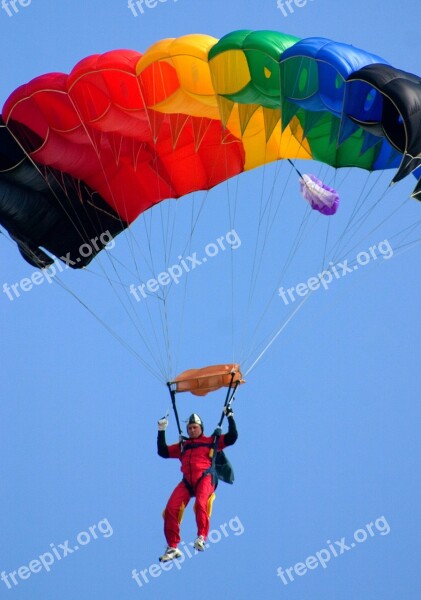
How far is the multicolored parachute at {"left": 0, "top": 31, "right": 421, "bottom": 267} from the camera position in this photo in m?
18.1

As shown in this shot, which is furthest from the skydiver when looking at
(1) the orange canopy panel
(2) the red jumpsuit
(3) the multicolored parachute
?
(3) the multicolored parachute

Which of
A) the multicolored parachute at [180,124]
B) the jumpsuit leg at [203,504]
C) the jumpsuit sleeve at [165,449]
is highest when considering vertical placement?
the multicolored parachute at [180,124]

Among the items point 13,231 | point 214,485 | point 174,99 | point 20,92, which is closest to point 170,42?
point 174,99

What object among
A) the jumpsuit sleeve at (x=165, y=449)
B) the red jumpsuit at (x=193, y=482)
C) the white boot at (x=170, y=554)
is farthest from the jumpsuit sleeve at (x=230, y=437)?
the white boot at (x=170, y=554)

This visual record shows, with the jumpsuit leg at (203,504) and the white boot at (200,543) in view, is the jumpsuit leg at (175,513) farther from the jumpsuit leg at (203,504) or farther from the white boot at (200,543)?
the white boot at (200,543)

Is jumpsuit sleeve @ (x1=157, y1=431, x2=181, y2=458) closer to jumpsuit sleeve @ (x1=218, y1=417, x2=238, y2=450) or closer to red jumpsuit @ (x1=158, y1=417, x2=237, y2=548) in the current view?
red jumpsuit @ (x1=158, y1=417, x2=237, y2=548)

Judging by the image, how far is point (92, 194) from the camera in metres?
21.4

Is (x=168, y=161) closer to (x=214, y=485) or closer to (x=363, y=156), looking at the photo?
(x=363, y=156)

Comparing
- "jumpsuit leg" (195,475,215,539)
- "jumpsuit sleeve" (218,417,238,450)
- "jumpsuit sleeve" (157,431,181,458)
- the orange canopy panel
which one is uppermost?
the orange canopy panel

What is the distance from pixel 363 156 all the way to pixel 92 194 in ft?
12.8

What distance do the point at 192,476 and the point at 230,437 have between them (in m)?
0.66

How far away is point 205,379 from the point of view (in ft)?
63.8

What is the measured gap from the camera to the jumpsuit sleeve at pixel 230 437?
61.3 feet

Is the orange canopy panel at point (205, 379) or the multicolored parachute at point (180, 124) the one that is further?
the orange canopy panel at point (205, 379)
